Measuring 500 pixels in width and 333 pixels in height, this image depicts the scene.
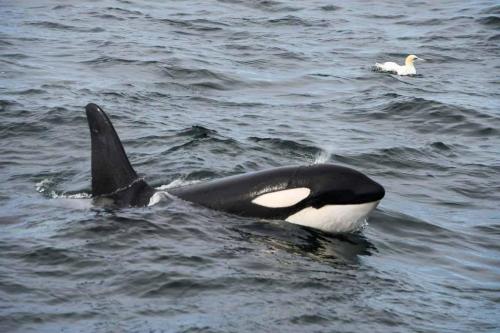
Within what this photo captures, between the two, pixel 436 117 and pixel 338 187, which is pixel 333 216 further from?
pixel 436 117

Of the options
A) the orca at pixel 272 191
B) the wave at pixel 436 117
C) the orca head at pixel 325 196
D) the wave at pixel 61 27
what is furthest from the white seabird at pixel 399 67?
the orca head at pixel 325 196

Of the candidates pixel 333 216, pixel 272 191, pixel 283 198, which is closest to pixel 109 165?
pixel 272 191

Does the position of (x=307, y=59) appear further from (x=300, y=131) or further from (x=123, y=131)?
(x=123, y=131)

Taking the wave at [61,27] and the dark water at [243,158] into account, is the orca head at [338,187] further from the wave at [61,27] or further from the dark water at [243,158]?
the wave at [61,27]

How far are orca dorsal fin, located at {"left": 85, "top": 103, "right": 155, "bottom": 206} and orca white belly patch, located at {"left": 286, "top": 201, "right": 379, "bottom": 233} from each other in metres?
1.84

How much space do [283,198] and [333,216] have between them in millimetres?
622

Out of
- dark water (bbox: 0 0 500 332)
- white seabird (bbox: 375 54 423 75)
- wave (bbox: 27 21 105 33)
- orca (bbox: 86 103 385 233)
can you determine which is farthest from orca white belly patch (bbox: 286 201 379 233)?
wave (bbox: 27 21 105 33)

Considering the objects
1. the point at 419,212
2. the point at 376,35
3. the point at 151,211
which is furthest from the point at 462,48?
the point at 151,211

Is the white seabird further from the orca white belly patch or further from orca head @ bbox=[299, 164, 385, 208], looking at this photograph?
orca head @ bbox=[299, 164, 385, 208]

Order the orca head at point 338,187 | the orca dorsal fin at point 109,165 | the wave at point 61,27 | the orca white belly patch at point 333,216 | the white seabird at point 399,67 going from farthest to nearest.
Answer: the wave at point 61,27
the white seabird at point 399,67
the orca dorsal fin at point 109,165
the orca white belly patch at point 333,216
the orca head at point 338,187

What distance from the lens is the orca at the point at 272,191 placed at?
1006 cm

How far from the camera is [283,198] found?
398 inches

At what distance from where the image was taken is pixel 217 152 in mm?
14820

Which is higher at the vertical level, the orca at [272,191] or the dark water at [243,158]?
the orca at [272,191]
